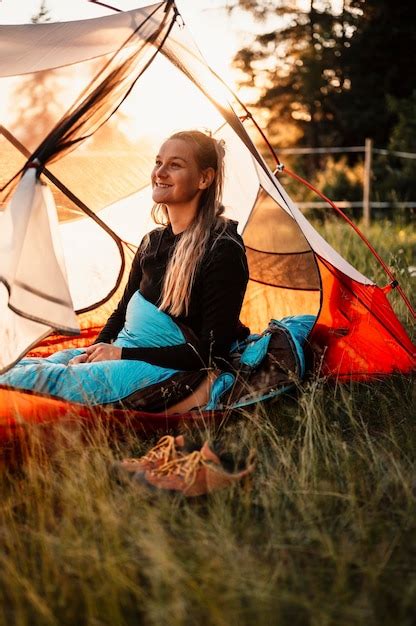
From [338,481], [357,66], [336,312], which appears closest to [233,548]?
[338,481]

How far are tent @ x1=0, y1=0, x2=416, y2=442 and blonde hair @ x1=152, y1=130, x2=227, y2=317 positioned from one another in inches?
6.0

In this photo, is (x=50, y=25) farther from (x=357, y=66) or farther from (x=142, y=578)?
(x=357, y=66)

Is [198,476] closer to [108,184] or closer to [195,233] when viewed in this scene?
[195,233]

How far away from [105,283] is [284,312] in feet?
2.80

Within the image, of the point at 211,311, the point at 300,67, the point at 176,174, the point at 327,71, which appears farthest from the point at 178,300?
the point at 327,71

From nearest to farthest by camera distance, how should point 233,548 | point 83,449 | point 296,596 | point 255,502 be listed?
point 296,596, point 233,548, point 255,502, point 83,449

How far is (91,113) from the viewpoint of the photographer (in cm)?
257

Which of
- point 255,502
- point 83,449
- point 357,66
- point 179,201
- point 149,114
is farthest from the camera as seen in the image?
point 357,66

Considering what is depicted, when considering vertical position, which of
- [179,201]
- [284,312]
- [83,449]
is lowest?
[83,449]

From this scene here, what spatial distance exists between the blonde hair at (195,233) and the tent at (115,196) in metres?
0.15

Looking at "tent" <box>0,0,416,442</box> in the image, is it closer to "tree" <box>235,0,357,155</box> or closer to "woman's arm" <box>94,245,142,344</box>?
"woman's arm" <box>94,245,142,344</box>

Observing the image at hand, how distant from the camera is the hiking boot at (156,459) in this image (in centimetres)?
216

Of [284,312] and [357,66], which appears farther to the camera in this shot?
[357,66]

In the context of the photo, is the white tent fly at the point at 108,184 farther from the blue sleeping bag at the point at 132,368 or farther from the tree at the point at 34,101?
the blue sleeping bag at the point at 132,368
